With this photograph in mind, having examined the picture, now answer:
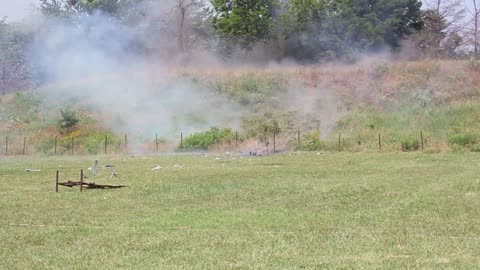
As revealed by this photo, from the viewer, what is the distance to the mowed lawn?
6766mm

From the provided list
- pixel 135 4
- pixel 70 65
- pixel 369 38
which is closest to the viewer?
pixel 369 38

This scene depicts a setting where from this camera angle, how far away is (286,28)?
4056 centimetres

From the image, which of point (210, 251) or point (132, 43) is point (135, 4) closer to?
point (132, 43)

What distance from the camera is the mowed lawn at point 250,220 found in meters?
6.77

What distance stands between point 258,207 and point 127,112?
24.3 metres

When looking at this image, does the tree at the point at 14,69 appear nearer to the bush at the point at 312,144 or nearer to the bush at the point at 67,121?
the bush at the point at 67,121

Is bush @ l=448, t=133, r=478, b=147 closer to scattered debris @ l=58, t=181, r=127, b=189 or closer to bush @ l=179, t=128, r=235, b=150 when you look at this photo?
bush @ l=179, t=128, r=235, b=150

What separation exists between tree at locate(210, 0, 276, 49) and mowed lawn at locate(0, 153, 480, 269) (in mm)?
26016

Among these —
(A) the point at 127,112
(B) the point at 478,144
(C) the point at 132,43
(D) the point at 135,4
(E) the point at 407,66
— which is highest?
(D) the point at 135,4

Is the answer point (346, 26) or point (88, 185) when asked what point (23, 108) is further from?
point (88, 185)

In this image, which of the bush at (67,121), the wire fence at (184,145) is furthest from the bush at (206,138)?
the bush at (67,121)

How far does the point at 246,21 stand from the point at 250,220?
33.4 m

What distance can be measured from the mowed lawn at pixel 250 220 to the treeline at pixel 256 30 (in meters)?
24.2

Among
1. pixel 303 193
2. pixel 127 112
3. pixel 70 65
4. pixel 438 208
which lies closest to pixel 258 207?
pixel 303 193
